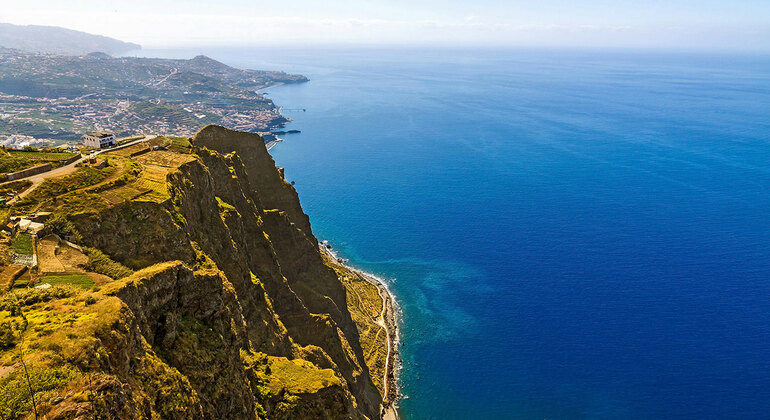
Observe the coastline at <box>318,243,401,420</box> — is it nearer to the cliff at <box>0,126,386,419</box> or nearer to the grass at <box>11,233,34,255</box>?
the cliff at <box>0,126,386,419</box>

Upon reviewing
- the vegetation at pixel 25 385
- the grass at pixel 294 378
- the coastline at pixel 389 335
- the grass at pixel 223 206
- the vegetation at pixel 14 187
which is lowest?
the coastline at pixel 389 335

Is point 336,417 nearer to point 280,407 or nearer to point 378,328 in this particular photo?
point 280,407

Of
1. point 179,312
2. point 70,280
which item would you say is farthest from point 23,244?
point 179,312

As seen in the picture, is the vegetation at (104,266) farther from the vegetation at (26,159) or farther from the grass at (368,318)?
the grass at (368,318)

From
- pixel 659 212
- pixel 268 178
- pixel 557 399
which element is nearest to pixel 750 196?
pixel 659 212

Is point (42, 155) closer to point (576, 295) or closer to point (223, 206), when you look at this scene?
point (223, 206)

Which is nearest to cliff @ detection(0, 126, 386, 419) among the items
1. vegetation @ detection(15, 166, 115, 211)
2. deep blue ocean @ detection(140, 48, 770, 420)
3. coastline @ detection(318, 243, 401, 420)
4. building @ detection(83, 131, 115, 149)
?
vegetation @ detection(15, 166, 115, 211)

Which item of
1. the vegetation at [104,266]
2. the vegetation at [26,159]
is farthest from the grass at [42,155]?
the vegetation at [104,266]

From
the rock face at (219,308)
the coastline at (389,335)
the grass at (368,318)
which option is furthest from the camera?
the grass at (368,318)
